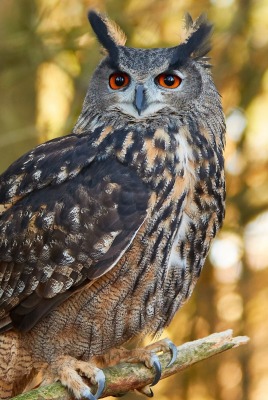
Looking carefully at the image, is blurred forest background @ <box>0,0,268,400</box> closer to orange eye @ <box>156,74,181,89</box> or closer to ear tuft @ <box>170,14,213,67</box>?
ear tuft @ <box>170,14,213,67</box>

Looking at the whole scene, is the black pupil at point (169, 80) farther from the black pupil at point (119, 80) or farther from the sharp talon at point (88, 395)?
the sharp talon at point (88, 395)

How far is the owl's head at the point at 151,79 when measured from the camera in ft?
11.0

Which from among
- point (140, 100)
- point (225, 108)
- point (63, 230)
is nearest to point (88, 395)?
point (63, 230)

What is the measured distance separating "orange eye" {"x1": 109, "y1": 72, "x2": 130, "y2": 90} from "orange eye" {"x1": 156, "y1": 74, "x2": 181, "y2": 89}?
0.14 m

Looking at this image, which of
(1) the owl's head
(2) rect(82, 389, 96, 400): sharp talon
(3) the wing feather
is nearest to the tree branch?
(2) rect(82, 389, 96, 400): sharp talon

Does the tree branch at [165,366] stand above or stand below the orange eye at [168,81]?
below

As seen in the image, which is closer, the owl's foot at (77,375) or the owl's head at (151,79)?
the owl's foot at (77,375)

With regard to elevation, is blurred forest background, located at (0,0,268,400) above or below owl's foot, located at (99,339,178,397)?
above

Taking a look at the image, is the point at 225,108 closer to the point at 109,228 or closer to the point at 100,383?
the point at 109,228

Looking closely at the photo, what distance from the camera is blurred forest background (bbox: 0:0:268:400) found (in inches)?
185

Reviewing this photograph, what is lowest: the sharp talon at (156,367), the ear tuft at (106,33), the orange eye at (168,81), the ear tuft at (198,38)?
the sharp talon at (156,367)

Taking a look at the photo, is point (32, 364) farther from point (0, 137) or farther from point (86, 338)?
point (0, 137)

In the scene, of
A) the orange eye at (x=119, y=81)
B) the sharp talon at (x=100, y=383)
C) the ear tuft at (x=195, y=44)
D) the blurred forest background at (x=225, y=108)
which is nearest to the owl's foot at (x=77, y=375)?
the sharp talon at (x=100, y=383)

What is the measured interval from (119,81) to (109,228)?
0.77 meters
